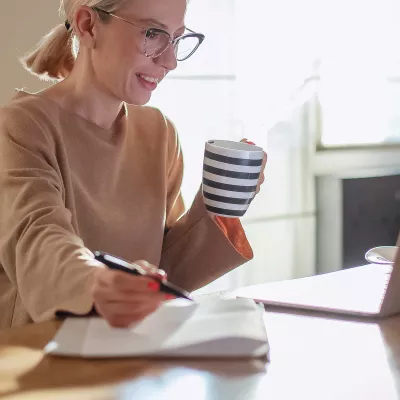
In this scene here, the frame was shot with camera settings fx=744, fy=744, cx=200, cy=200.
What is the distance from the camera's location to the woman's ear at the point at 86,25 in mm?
1240

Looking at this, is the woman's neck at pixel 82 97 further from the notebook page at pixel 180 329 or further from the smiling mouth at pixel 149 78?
the notebook page at pixel 180 329

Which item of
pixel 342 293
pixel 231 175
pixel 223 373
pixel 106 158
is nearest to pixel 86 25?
pixel 106 158

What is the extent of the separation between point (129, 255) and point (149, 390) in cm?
66

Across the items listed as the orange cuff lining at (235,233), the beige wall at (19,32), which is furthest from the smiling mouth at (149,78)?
the beige wall at (19,32)

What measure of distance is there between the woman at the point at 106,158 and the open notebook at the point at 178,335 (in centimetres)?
21

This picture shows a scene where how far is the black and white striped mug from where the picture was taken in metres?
1.07

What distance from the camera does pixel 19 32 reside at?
6.48 ft

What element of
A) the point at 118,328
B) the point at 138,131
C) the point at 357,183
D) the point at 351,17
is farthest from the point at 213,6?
the point at 118,328

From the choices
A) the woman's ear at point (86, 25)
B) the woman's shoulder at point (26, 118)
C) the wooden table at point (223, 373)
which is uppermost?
the woman's ear at point (86, 25)

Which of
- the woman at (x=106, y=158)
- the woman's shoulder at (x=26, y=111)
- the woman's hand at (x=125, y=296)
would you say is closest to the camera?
the woman's hand at (x=125, y=296)

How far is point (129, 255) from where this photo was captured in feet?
4.25

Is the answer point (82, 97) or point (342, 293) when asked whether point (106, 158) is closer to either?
point (82, 97)

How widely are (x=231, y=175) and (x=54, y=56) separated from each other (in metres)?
0.50

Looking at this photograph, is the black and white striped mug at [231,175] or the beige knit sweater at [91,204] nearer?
the beige knit sweater at [91,204]
